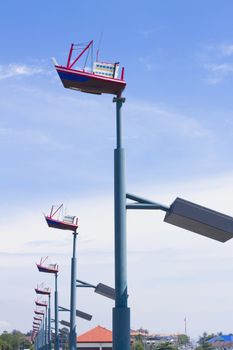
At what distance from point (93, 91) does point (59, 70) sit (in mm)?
540

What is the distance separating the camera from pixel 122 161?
27.8 feet

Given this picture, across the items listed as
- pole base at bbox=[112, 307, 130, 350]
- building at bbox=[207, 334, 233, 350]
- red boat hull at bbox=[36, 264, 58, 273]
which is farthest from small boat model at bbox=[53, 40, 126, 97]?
building at bbox=[207, 334, 233, 350]

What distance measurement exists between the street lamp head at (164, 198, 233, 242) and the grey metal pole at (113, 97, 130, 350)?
74 centimetres

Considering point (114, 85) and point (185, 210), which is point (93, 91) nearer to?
point (114, 85)

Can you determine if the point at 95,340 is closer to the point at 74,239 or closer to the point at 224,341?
the point at 224,341

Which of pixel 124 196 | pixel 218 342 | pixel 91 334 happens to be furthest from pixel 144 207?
pixel 218 342

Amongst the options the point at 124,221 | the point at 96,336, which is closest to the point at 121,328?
the point at 124,221

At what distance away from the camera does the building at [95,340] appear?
224 ft

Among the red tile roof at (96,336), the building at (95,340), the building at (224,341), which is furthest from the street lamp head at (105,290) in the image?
the building at (224,341)

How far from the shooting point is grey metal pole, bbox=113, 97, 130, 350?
7965 mm

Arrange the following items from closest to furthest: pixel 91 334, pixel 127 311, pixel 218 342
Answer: pixel 127 311
pixel 91 334
pixel 218 342

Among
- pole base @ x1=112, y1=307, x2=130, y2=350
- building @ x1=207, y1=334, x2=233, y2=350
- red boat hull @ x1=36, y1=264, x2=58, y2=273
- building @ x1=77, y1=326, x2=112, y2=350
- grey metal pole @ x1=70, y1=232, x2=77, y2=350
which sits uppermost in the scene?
building @ x1=207, y1=334, x2=233, y2=350

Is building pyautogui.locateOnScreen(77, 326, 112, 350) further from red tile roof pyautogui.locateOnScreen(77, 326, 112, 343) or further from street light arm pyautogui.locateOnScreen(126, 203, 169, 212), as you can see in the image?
street light arm pyautogui.locateOnScreen(126, 203, 169, 212)

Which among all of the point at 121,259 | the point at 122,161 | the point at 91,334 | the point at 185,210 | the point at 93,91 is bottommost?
the point at 121,259
